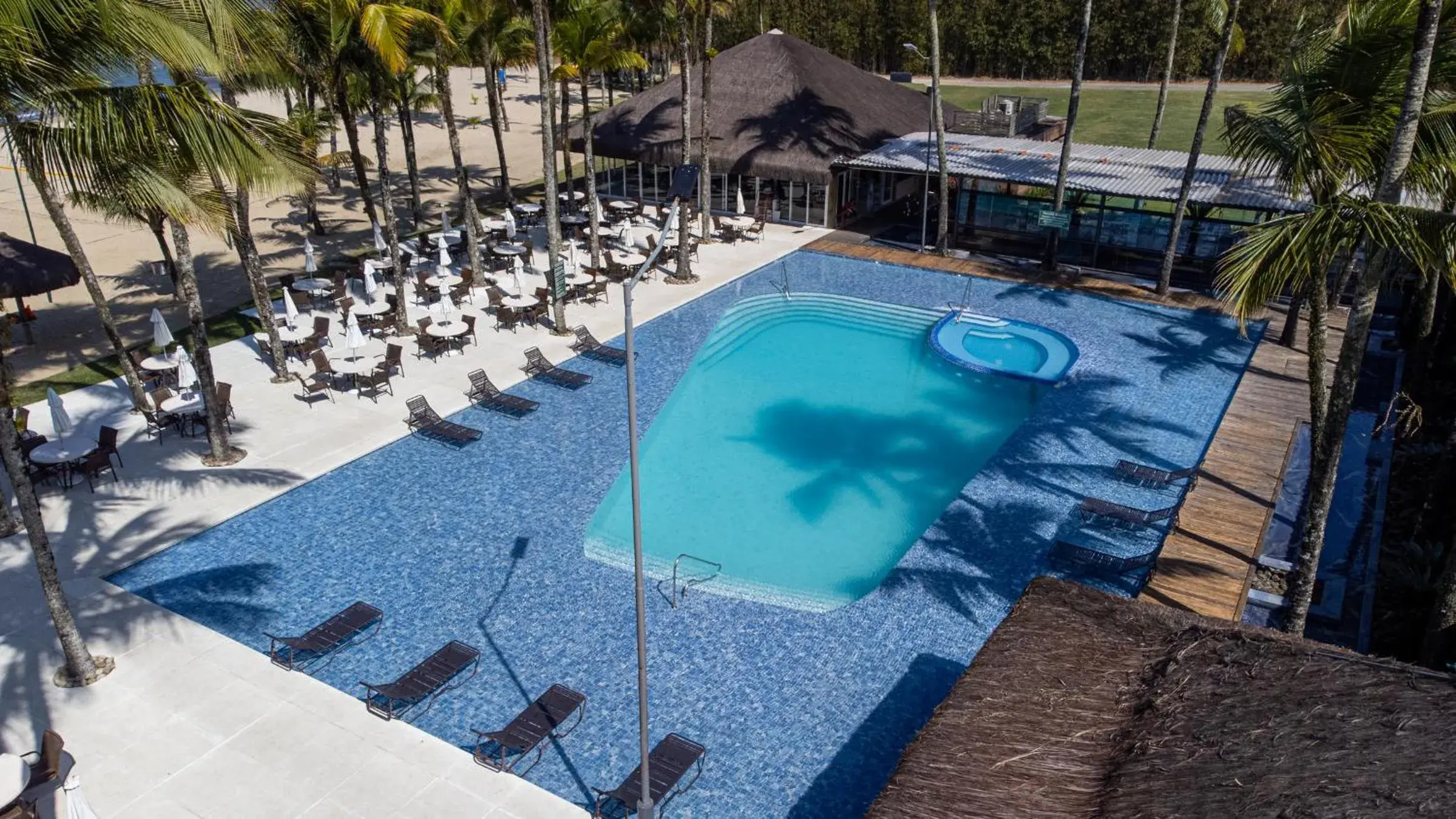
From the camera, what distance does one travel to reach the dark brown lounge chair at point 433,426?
723 inches

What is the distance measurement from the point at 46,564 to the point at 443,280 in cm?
1541

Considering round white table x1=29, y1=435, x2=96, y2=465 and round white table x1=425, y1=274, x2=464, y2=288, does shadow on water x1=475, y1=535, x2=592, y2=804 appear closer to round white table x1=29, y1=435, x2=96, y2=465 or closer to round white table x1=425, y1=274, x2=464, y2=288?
round white table x1=29, y1=435, x2=96, y2=465

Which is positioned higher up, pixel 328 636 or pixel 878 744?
pixel 328 636

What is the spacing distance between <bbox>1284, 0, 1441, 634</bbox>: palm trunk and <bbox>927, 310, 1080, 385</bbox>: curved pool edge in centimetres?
1033

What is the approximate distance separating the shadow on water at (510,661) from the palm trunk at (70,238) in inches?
298

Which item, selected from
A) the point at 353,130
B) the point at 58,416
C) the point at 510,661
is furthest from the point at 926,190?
the point at 58,416

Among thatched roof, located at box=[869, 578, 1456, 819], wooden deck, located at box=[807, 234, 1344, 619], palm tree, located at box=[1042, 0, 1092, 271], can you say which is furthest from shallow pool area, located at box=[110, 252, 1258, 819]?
palm tree, located at box=[1042, 0, 1092, 271]

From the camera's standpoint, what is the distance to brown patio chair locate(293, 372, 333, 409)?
64.2ft

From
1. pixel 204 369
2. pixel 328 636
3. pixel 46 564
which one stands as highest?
pixel 204 369

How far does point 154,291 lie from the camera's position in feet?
86.2

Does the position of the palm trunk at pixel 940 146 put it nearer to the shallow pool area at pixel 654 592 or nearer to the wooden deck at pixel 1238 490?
the wooden deck at pixel 1238 490

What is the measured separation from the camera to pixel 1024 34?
2692 inches

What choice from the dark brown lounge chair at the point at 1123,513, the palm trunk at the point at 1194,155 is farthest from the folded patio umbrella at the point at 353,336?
the palm trunk at the point at 1194,155

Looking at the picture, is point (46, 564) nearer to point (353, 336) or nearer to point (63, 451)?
point (63, 451)
